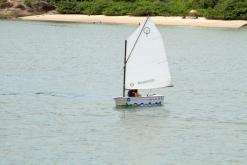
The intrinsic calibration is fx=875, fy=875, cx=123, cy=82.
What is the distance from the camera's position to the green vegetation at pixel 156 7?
110750 millimetres

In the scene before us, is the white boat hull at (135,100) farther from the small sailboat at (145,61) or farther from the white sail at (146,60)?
the white sail at (146,60)

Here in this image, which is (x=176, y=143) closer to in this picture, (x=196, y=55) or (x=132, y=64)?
(x=132, y=64)

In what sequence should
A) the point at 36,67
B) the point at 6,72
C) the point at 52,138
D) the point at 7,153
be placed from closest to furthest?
the point at 7,153 → the point at 52,138 → the point at 6,72 → the point at 36,67

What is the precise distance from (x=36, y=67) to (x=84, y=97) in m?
14.9

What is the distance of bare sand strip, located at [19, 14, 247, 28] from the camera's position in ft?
356

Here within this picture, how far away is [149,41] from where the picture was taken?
4444 centimetres

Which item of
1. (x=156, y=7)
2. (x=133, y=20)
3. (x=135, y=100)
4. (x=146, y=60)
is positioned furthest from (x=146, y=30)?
(x=156, y=7)

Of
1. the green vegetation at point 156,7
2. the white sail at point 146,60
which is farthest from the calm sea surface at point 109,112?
the green vegetation at point 156,7

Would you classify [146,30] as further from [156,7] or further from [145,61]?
[156,7]

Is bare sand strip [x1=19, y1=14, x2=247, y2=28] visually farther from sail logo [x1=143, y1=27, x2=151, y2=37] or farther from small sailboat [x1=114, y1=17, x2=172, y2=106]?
sail logo [x1=143, y1=27, x2=151, y2=37]

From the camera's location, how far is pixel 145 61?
4459cm

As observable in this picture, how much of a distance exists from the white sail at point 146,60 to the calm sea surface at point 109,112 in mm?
1564

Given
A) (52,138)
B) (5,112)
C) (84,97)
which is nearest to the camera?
(52,138)

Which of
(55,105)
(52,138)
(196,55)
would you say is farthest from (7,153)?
(196,55)
